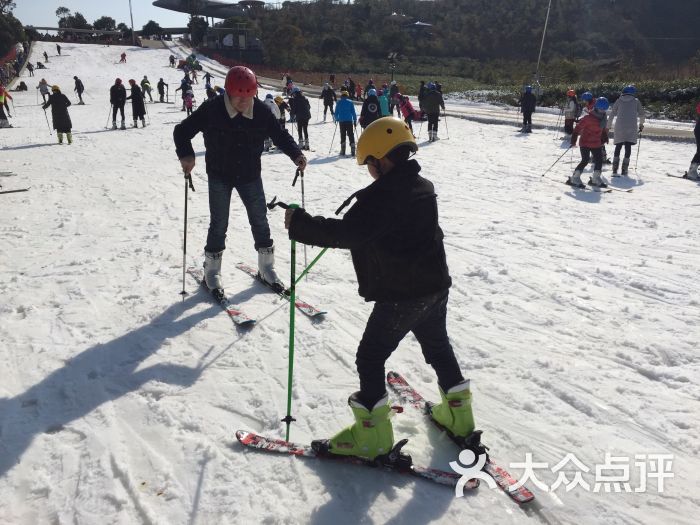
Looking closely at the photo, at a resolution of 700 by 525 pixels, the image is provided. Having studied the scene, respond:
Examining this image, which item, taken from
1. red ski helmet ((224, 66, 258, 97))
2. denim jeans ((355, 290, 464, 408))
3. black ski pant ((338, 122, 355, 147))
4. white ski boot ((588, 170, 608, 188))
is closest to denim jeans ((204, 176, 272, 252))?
red ski helmet ((224, 66, 258, 97))

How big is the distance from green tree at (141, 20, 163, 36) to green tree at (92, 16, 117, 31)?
322 inches

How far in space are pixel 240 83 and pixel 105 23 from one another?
94.2m

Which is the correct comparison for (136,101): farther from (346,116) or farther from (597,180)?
(597,180)

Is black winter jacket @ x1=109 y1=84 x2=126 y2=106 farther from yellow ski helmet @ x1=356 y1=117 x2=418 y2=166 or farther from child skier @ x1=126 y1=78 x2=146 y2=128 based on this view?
yellow ski helmet @ x1=356 y1=117 x2=418 y2=166

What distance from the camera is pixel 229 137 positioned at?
4301 mm

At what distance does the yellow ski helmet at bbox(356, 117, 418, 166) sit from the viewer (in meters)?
2.38

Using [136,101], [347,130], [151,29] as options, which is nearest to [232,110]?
[347,130]

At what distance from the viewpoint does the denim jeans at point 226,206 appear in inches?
178

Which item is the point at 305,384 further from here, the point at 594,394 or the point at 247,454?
the point at 594,394

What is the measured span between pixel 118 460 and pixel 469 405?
79.3 inches

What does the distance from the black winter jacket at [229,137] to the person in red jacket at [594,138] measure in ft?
24.0

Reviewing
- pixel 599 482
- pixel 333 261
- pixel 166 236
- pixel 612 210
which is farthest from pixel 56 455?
pixel 612 210

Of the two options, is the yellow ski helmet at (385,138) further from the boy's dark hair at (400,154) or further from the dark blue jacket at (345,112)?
the dark blue jacket at (345,112)

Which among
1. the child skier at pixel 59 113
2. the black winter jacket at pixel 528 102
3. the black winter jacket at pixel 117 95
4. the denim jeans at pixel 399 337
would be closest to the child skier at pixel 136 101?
the black winter jacket at pixel 117 95
